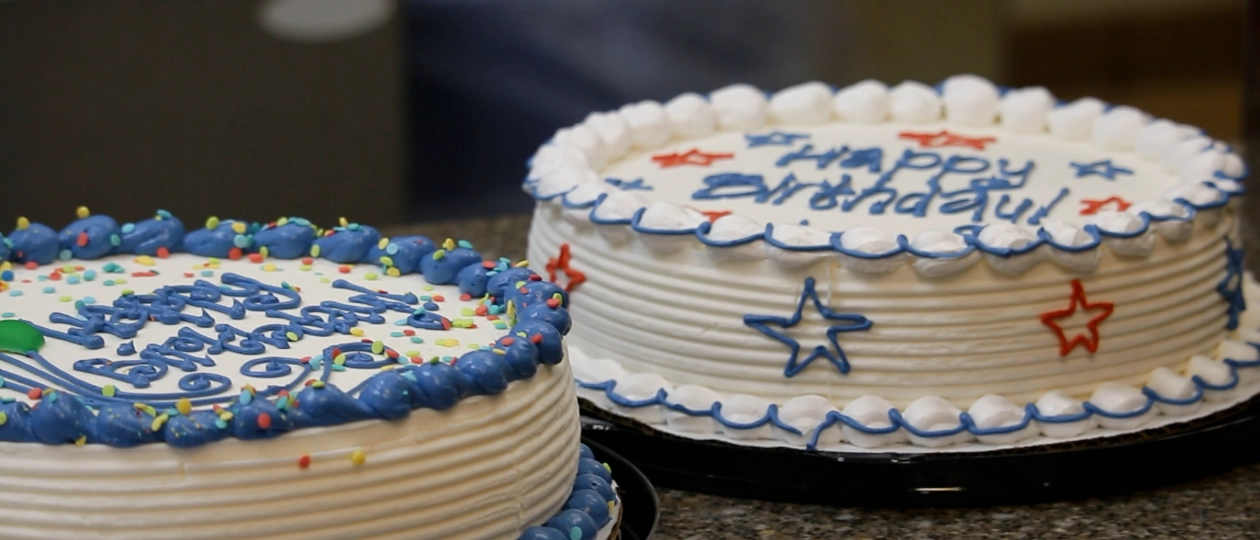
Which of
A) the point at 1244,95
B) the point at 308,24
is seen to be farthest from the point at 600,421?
the point at 1244,95

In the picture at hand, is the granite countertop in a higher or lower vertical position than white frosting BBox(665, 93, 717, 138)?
lower

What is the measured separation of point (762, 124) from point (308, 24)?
6.63 ft

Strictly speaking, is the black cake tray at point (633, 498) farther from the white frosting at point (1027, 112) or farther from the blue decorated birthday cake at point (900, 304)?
the white frosting at point (1027, 112)

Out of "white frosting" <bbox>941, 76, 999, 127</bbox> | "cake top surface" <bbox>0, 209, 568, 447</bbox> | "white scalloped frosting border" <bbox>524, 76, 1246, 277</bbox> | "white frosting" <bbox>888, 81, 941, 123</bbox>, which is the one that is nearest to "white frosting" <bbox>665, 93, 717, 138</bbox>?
"white scalloped frosting border" <bbox>524, 76, 1246, 277</bbox>

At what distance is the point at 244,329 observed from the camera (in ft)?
8.21

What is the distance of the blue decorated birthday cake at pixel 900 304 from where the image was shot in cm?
293

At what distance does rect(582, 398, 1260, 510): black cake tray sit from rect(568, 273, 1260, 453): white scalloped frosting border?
3cm

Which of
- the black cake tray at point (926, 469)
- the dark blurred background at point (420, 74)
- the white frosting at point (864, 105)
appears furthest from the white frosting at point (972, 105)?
the dark blurred background at point (420, 74)

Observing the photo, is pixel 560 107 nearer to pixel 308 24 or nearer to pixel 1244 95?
pixel 308 24

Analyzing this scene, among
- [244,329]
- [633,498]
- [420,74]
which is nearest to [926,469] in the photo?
[633,498]

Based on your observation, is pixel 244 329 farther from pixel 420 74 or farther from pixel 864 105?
pixel 420 74

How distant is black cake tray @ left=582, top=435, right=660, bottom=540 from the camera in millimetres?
2660

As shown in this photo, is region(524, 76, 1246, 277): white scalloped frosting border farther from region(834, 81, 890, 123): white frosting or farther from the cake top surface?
the cake top surface

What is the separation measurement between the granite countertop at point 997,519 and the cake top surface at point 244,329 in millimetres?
556
